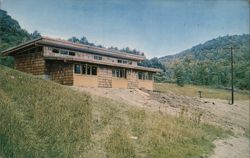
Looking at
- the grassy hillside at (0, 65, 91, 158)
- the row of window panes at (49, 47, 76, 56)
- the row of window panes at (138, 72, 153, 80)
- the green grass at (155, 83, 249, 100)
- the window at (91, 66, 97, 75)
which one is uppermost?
the row of window panes at (49, 47, 76, 56)

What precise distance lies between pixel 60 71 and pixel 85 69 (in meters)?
2.20

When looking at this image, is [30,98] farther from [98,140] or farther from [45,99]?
[98,140]

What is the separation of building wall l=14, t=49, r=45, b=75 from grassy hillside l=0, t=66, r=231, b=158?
10.4 m

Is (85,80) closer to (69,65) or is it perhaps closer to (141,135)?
(69,65)

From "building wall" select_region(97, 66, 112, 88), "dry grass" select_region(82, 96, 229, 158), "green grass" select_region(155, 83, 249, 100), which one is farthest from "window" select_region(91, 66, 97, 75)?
"green grass" select_region(155, 83, 249, 100)

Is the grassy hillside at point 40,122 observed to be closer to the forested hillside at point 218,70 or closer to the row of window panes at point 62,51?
the row of window panes at point 62,51

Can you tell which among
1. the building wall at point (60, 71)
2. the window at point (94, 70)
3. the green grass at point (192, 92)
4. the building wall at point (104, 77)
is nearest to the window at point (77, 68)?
the building wall at point (60, 71)

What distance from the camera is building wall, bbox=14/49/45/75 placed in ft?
87.8

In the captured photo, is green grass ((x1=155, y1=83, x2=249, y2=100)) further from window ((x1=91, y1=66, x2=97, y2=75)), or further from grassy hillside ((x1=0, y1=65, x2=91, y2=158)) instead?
grassy hillside ((x1=0, y1=65, x2=91, y2=158))

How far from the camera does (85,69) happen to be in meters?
26.5

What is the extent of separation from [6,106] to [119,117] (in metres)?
5.76

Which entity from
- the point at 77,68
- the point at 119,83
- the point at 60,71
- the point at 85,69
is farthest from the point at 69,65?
the point at 119,83

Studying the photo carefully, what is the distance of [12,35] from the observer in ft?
132

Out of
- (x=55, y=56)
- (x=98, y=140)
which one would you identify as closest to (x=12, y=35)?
(x=55, y=56)
